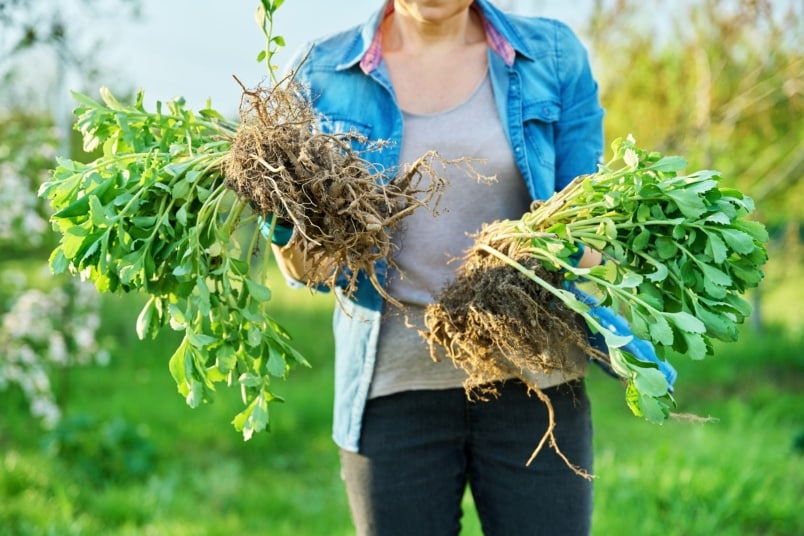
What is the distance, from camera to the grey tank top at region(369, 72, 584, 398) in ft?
6.95

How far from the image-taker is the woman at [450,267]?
83.2 inches

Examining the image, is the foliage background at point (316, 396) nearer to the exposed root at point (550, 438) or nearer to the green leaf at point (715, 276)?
the exposed root at point (550, 438)

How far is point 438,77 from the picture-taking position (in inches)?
87.4

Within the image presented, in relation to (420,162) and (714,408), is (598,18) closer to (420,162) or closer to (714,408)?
(714,408)

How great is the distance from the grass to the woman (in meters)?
1.72

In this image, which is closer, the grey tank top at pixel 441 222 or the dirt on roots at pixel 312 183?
the dirt on roots at pixel 312 183

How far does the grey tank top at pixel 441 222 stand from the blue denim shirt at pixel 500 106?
0.12 ft

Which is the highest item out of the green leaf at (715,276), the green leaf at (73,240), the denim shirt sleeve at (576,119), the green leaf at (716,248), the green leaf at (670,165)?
the denim shirt sleeve at (576,119)

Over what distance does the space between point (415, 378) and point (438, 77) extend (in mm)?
755

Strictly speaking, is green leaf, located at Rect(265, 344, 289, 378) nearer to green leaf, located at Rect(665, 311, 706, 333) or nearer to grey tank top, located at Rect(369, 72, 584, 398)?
grey tank top, located at Rect(369, 72, 584, 398)

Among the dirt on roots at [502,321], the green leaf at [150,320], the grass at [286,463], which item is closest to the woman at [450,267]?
the dirt on roots at [502,321]

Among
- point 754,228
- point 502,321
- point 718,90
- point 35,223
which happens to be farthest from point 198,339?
point 718,90

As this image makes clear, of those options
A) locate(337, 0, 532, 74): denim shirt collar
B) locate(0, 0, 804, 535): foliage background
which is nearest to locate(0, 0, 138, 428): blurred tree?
locate(0, 0, 804, 535): foliage background

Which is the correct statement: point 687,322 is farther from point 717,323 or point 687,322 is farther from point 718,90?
point 718,90
